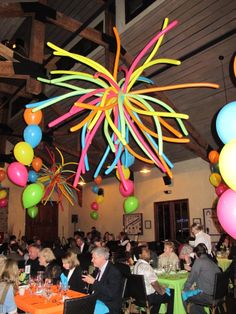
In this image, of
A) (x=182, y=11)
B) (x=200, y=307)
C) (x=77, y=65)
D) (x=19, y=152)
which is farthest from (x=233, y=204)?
(x=77, y=65)

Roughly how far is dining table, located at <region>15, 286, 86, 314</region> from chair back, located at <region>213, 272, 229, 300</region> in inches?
70.8

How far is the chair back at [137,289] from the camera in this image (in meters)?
4.30

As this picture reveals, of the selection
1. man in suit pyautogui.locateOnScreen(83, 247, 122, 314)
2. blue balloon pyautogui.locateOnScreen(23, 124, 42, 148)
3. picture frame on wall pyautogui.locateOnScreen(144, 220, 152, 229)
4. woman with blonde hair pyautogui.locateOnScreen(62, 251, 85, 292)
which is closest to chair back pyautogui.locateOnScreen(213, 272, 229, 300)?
man in suit pyautogui.locateOnScreen(83, 247, 122, 314)

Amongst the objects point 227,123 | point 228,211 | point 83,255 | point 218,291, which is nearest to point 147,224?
point 83,255

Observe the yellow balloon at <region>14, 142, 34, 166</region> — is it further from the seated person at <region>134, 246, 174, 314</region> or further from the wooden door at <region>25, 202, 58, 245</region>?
the wooden door at <region>25, 202, 58, 245</region>

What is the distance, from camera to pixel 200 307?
176 inches

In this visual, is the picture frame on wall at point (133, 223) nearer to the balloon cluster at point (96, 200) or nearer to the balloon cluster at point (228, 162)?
the balloon cluster at point (96, 200)

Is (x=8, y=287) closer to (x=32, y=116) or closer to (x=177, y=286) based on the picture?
(x=177, y=286)

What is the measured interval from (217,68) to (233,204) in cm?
501

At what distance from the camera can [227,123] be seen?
2186 millimetres

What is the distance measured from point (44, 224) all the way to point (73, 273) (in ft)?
36.8

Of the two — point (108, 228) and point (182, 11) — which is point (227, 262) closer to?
point (182, 11)

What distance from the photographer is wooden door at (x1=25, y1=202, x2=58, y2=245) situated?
47.1 feet

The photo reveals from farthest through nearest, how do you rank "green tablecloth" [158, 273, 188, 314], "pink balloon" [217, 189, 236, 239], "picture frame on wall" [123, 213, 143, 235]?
"picture frame on wall" [123, 213, 143, 235]
"green tablecloth" [158, 273, 188, 314]
"pink balloon" [217, 189, 236, 239]
